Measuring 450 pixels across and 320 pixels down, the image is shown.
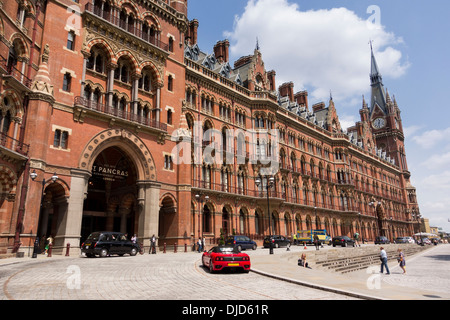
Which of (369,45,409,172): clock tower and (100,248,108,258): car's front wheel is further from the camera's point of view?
(369,45,409,172): clock tower

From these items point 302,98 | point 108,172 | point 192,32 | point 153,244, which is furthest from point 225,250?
point 302,98

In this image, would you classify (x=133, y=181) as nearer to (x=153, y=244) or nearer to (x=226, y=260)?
(x=153, y=244)

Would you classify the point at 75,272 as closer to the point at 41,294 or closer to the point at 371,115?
the point at 41,294

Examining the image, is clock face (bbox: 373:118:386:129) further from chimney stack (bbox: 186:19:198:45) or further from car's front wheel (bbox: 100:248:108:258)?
car's front wheel (bbox: 100:248:108:258)

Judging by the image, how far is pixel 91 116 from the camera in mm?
25562

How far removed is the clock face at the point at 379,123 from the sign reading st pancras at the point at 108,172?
85.7 metres

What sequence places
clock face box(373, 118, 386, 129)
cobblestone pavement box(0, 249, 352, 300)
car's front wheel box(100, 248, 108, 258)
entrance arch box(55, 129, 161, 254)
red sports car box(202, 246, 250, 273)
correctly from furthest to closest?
clock face box(373, 118, 386, 129), entrance arch box(55, 129, 161, 254), car's front wheel box(100, 248, 108, 258), red sports car box(202, 246, 250, 273), cobblestone pavement box(0, 249, 352, 300)

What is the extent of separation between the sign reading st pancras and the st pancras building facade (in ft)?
0.43

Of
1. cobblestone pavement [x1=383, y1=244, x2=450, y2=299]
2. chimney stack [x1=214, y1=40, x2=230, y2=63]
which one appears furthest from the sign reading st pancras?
chimney stack [x1=214, y1=40, x2=230, y2=63]

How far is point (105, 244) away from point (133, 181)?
1013 centimetres

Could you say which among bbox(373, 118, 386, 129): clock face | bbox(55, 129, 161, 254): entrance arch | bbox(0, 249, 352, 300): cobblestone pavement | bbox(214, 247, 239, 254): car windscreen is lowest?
bbox(0, 249, 352, 300): cobblestone pavement

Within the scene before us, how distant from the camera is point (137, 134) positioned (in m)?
28.5

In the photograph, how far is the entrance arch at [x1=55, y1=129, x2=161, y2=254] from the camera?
23.7 meters

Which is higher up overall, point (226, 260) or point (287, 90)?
point (287, 90)
